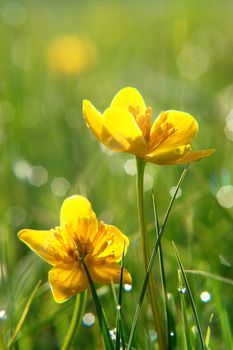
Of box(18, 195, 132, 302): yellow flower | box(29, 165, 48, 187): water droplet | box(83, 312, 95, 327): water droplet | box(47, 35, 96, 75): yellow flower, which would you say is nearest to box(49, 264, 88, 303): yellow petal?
box(18, 195, 132, 302): yellow flower

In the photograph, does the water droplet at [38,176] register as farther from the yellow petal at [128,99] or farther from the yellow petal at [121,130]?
the yellow petal at [121,130]

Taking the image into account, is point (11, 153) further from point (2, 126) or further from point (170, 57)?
point (170, 57)

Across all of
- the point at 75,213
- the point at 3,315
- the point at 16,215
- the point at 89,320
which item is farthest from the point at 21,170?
the point at 75,213

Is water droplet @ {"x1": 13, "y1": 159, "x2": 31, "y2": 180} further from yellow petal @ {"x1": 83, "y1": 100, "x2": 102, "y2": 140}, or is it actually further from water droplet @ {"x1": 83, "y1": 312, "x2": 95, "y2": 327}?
yellow petal @ {"x1": 83, "y1": 100, "x2": 102, "y2": 140}

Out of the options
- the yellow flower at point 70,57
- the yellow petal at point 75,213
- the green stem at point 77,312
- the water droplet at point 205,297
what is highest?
the yellow petal at point 75,213

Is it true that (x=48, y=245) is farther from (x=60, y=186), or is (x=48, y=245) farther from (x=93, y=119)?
(x=60, y=186)

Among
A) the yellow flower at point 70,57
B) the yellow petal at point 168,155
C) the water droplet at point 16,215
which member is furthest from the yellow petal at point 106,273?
the yellow flower at point 70,57

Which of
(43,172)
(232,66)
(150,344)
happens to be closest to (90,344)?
(150,344)
